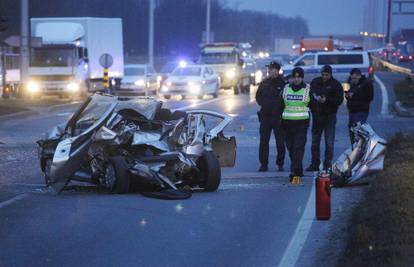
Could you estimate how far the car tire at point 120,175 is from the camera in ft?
36.2

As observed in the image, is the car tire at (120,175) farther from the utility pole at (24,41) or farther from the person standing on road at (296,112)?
the utility pole at (24,41)

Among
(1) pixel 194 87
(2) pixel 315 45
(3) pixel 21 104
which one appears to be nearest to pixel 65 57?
(3) pixel 21 104

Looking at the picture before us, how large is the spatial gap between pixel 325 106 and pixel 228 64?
105 feet

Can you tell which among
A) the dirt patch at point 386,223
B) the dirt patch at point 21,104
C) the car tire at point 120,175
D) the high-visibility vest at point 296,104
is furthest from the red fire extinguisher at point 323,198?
the dirt patch at point 21,104

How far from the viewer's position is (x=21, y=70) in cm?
3588

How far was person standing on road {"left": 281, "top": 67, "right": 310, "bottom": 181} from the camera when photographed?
1289 cm

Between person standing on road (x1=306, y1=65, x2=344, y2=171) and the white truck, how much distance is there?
24312 mm

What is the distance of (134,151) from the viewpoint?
1148 centimetres

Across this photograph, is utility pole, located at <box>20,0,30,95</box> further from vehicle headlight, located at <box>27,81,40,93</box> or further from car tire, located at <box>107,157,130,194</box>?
car tire, located at <box>107,157,130,194</box>

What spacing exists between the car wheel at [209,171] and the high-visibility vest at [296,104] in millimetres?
1889

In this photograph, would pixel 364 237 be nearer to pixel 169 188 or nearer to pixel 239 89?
pixel 169 188

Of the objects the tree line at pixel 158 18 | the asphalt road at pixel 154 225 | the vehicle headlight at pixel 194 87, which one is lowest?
the vehicle headlight at pixel 194 87

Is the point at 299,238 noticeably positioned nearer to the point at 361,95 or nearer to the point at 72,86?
the point at 361,95

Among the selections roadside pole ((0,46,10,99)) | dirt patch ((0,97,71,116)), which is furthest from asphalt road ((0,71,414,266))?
roadside pole ((0,46,10,99))
